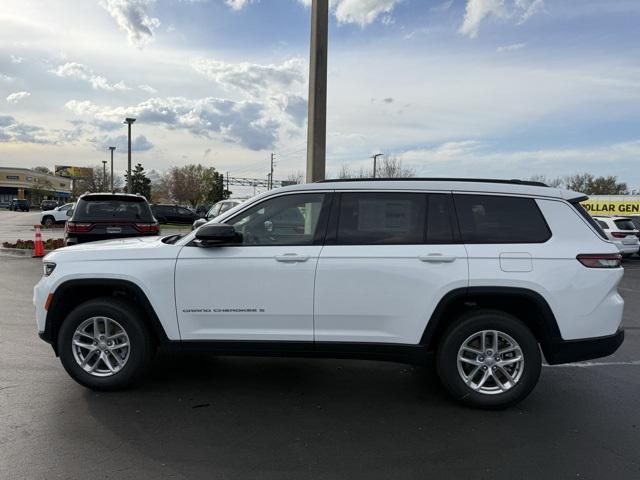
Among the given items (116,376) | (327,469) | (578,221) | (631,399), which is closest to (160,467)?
(327,469)

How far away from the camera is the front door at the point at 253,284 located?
405cm

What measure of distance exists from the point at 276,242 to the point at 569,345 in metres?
2.54

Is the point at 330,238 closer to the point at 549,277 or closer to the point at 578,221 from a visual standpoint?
the point at 549,277

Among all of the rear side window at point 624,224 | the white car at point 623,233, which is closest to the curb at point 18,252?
the white car at point 623,233

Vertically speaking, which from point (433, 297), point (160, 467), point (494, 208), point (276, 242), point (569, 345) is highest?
point (494, 208)

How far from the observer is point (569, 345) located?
400cm

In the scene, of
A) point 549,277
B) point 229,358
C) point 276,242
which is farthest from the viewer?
point 229,358

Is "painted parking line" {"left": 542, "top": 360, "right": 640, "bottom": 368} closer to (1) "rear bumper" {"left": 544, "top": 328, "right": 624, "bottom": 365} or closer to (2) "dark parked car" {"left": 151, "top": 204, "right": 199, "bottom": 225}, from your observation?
(1) "rear bumper" {"left": 544, "top": 328, "right": 624, "bottom": 365}

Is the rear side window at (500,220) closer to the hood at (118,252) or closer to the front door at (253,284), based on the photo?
the front door at (253,284)

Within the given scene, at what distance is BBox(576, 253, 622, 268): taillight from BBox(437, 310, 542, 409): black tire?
699mm

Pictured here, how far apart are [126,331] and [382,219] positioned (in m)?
2.40

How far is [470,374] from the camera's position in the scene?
4.11 m

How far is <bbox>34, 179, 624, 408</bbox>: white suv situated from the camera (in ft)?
13.0

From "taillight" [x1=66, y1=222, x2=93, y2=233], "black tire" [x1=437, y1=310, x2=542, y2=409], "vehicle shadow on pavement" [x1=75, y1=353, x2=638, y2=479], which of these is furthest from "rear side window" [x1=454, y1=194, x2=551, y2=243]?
"taillight" [x1=66, y1=222, x2=93, y2=233]
